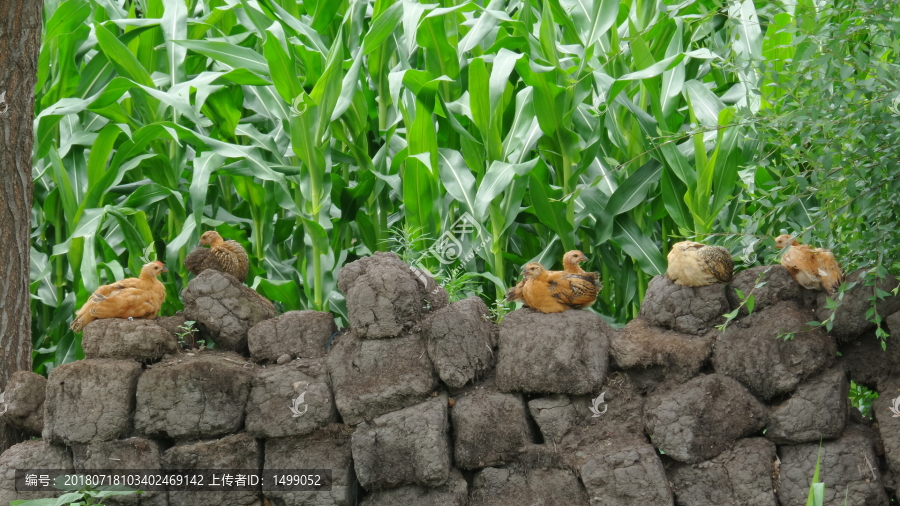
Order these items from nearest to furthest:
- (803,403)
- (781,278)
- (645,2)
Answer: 1. (803,403)
2. (781,278)
3. (645,2)

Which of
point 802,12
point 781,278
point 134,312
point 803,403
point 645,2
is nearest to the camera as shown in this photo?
point 802,12

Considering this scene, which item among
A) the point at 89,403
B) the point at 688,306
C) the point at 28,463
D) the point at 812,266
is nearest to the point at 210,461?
the point at 89,403

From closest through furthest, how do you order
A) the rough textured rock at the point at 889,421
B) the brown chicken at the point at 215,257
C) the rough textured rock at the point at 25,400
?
the rough textured rock at the point at 889,421 → the rough textured rock at the point at 25,400 → the brown chicken at the point at 215,257

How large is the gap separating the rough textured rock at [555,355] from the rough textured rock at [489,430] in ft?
0.29

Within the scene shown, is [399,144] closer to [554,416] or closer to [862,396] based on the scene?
[554,416]

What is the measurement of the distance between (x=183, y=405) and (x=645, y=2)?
3198 millimetres

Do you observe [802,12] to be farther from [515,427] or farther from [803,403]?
[515,427]

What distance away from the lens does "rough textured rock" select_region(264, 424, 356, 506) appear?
3449mm

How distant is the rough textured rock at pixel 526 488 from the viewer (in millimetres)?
3303

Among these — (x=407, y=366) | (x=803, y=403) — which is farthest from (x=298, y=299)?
(x=803, y=403)

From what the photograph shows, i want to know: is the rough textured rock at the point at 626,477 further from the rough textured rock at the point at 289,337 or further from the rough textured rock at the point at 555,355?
the rough textured rock at the point at 289,337

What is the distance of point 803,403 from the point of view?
10.3 feet

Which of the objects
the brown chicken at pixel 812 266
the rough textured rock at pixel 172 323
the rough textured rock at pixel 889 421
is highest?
the rough textured rock at pixel 172 323

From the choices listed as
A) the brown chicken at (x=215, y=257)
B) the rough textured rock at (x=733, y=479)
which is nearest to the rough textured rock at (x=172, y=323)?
the brown chicken at (x=215, y=257)
